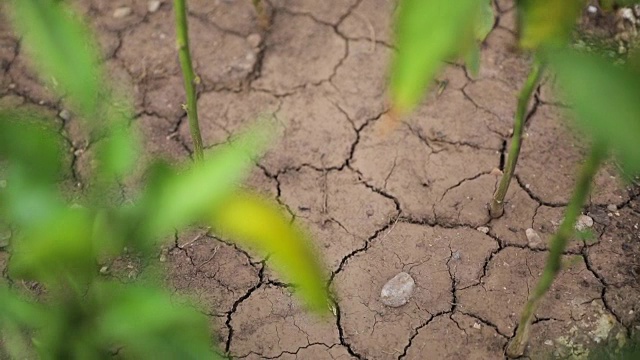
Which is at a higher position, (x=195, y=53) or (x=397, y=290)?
(x=195, y=53)

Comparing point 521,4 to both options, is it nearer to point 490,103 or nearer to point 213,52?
point 490,103

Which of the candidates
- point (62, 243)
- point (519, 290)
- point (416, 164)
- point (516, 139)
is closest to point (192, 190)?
point (62, 243)

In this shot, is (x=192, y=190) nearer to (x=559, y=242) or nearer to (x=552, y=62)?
(x=552, y=62)

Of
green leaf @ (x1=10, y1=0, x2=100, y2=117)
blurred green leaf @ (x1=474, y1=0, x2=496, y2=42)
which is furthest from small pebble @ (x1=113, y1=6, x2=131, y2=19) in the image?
green leaf @ (x1=10, y1=0, x2=100, y2=117)

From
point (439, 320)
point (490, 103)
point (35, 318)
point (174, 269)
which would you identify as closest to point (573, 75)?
point (35, 318)

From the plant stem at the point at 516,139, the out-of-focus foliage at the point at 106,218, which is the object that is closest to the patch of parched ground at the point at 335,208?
the plant stem at the point at 516,139

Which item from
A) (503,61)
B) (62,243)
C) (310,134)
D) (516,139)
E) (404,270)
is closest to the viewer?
(62,243)

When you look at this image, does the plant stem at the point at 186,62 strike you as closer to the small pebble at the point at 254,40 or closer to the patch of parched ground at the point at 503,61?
the small pebble at the point at 254,40
